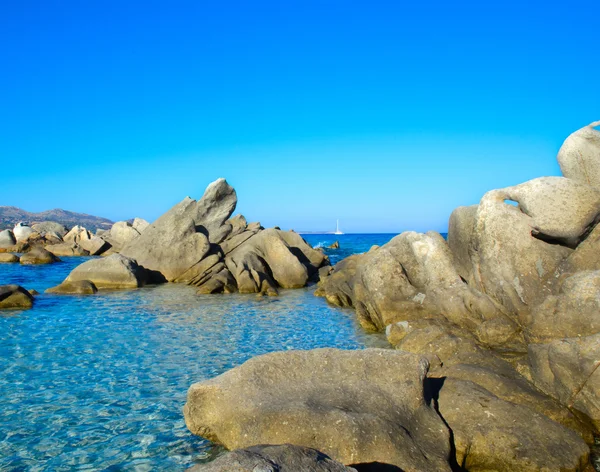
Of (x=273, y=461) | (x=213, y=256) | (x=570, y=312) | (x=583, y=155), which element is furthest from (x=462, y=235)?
(x=213, y=256)

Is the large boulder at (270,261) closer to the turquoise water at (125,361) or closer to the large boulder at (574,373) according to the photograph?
the turquoise water at (125,361)

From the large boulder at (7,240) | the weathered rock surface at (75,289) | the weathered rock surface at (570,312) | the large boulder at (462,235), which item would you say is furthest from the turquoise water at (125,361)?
the large boulder at (7,240)

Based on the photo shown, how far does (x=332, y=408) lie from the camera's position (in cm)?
646

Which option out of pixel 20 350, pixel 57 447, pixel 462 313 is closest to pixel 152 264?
pixel 20 350

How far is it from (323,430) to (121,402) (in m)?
4.72

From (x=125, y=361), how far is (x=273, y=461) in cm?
850

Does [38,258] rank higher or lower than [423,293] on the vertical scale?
lower

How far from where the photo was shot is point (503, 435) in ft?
22.2

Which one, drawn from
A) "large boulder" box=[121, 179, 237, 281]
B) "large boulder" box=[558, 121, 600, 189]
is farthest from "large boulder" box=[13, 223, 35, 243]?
"large boulder" box=[558, 121, 600, 189]

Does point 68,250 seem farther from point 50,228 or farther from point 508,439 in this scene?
point 508,439

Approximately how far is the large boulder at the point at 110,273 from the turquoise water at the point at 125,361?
2.66m

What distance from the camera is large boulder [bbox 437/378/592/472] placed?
21.3ft

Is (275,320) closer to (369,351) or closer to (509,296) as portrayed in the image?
(509,296)

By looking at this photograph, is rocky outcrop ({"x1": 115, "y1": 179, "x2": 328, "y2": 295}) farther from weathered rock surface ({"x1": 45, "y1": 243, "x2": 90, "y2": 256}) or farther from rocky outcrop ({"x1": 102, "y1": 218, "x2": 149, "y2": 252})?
weathered rock surface ({"x1": 45, "y1": 243, "x2": 90, "y2": 256})
